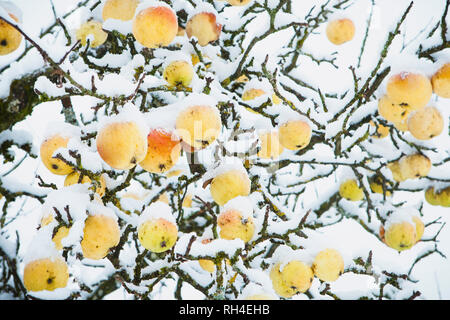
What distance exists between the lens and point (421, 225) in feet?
10.1

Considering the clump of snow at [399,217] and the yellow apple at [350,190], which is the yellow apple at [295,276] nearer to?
the clump of snow at [399,217]

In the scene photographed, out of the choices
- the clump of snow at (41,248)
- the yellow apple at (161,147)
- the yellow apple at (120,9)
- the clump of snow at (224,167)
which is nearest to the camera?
the clump of snow at (41,248)

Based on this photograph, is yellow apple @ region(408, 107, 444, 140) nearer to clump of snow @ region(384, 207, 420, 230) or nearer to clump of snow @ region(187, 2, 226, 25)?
clump of snow @ region(384, 207, 420, 230)

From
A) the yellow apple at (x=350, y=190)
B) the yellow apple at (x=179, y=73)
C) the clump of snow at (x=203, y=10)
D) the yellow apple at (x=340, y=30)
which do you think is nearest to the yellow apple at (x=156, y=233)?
the yellow apple at (x=179, y=73)

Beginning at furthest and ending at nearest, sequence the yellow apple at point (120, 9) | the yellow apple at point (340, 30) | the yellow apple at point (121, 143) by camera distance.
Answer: the yellow apple at point (340, 30), the yellow apple at point (120, 9), the yellow apple at point (121, 143)

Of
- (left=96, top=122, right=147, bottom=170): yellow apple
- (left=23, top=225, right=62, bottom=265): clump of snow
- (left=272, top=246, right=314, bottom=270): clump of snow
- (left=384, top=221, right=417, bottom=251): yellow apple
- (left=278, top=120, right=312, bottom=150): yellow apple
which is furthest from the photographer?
(left=384, top=221, right=417, bottom=251): yellow apple

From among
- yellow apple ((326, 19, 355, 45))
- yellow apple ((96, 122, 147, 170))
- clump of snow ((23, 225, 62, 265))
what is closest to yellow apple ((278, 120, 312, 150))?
yellow apple ((96, 122, 147, 170))

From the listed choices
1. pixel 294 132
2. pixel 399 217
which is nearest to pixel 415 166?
pixel 399 217

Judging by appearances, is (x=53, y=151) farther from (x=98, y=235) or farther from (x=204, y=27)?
(x=204, y=27)

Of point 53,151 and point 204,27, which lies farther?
point 204,27

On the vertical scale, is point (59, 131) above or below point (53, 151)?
above
